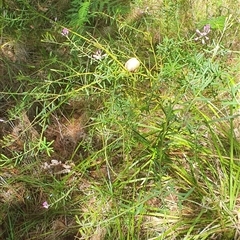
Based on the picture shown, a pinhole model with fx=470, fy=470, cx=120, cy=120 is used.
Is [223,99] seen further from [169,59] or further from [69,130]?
[69,130]

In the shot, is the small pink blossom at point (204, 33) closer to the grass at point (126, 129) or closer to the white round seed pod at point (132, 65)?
the grass at point (126, 129)

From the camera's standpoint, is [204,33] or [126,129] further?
[204,33]

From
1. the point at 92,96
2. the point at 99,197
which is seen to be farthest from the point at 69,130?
the point at 99,197

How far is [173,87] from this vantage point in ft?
6.72

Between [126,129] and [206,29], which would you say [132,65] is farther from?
[206,29]

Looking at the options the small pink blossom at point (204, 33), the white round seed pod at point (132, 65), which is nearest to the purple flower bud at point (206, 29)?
the small pink blossom at point (204, 33)

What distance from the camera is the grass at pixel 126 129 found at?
1946mm

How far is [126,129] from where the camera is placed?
196 cm

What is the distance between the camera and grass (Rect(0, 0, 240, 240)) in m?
1.95

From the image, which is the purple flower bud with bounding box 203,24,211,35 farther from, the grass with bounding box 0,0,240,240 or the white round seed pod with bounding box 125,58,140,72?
the white round seed pod with bounding box 125,58,140,72

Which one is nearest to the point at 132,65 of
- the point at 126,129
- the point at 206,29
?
the point at 126,129

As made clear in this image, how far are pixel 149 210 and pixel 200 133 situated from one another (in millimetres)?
407

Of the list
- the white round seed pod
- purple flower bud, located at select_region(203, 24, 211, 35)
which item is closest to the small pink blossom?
purple flower bud, located at select_region(203, 24, 211, 35)

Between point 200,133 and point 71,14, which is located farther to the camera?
point 71,14
